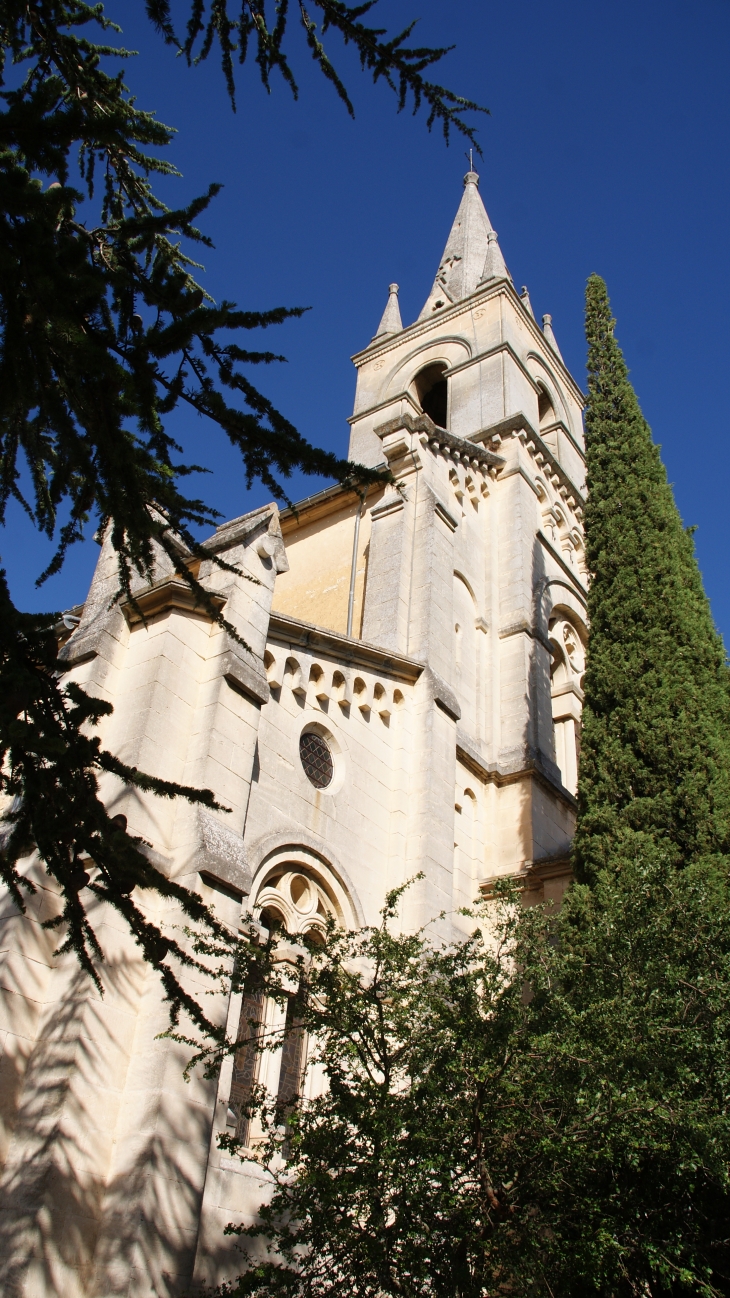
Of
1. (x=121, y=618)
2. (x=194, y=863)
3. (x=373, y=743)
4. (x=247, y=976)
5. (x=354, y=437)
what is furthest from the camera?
(x=354, y=437)

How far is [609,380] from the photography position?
16562mm

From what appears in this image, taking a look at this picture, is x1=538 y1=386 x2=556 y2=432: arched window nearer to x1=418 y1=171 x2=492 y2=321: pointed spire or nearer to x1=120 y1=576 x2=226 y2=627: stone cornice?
x1=418 y1=171 x2=492 y2=321: pointed spire

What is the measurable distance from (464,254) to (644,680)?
78.6 feet

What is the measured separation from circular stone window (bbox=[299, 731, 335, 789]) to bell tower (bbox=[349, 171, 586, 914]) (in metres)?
1.55

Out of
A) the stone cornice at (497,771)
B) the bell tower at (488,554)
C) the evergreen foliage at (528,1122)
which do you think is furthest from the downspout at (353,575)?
the evergreen foliage at (528,1122)

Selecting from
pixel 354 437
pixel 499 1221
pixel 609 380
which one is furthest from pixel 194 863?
pixel 354 437

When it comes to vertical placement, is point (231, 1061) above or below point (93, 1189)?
above

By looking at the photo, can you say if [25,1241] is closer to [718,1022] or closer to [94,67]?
[718,1022]

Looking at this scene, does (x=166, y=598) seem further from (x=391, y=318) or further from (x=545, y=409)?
(x=391, y=318)

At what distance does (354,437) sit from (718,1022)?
19.4 m

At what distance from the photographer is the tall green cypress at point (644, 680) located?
10.9 metres

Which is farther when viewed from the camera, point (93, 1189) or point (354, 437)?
point (354, 437)

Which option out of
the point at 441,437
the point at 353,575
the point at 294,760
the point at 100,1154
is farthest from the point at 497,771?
the point at 100,1154

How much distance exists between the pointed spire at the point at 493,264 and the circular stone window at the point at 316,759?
714 inches
